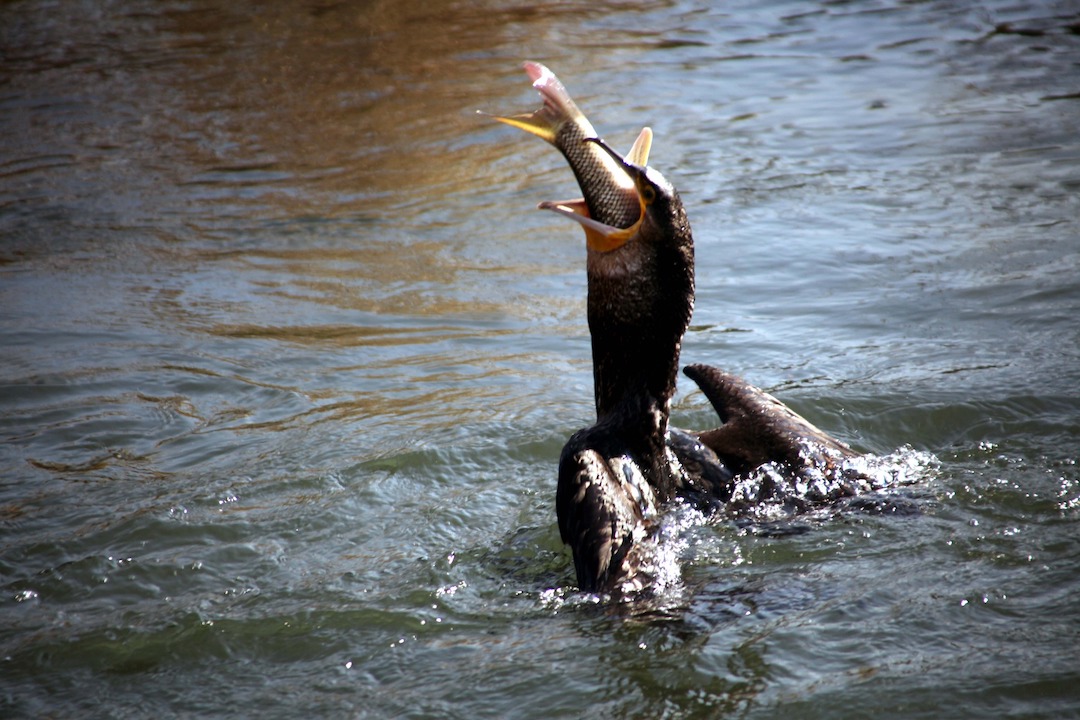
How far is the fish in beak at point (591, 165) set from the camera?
3.39 meters

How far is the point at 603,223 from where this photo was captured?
345cm

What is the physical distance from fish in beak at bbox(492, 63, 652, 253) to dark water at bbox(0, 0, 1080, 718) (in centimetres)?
100

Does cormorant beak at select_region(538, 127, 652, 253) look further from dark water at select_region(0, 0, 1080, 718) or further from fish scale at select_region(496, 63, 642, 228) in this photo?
dark water at select_region(0, 0, 1080, 718)

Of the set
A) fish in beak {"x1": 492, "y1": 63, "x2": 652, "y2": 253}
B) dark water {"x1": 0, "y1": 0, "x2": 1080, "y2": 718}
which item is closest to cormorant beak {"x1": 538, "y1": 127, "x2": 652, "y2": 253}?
fish in beak {"x1": 492, "y1": 63, "x2": 652, "y2": 253}

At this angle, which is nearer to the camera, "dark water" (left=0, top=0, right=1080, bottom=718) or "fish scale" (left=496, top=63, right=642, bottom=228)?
"dark water" (left=0, top=0, right=1080, bottom=718)

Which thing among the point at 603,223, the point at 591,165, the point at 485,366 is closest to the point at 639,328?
the point at 603,223

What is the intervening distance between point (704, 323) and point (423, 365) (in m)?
1.52

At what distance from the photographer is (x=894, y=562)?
358cm

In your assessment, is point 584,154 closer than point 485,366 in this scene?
Yes

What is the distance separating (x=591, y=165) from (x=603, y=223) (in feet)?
0.57

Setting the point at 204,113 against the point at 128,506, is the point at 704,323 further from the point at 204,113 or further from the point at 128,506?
the point at 204,113

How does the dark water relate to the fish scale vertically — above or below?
below

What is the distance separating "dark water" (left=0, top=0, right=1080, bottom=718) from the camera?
3.22 meters

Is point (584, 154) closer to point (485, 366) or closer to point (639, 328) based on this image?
point (639, 328)
